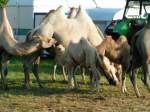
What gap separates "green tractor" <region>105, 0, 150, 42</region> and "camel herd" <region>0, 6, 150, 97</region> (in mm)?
4482

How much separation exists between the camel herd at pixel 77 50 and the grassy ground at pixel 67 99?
35 cm

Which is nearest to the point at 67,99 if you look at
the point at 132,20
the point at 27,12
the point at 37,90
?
Answer: the point at 37,90

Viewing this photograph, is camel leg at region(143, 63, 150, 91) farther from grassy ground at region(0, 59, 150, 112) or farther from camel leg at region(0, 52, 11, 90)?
camel leg at region(0, 52, 11, 90)

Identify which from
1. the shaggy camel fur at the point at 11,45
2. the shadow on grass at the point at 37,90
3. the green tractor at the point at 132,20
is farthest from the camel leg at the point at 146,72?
the green tractor at the point at 132,20

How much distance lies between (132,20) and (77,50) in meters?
6.63

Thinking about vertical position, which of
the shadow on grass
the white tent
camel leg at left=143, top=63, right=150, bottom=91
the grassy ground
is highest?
camel leg at left=143, top=63, right=150, bottom=91

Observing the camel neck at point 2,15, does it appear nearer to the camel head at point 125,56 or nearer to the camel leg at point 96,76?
the camel leg at point 96,76

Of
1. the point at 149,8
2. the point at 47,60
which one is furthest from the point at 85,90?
the point at 47,60

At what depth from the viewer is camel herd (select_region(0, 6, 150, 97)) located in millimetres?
13781

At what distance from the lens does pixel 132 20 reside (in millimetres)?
20828

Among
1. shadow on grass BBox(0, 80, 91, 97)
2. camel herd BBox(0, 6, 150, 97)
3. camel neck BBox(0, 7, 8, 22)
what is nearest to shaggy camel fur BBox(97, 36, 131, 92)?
camel herd BBox(0, 6, 150, 97)

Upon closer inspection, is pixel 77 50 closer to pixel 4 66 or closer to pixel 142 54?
pixel 142 54

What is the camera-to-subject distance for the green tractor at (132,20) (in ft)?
67.1

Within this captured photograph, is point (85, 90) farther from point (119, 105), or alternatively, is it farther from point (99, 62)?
point (119, 105)
